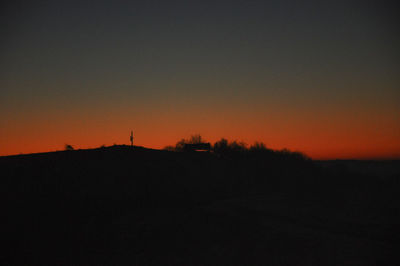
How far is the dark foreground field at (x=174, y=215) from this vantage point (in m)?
10.0

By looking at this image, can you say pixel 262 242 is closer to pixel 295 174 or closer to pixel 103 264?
pixel 103 264

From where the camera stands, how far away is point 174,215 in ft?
46.5

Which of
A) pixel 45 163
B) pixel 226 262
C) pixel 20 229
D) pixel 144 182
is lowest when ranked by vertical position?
pixel 226 262

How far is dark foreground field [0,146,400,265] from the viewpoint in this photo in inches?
395

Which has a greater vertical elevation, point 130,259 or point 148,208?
point 148,208

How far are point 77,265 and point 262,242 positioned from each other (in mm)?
5982

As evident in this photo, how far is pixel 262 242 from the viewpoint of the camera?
10945 mm

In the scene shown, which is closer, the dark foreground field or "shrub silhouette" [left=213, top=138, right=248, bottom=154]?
the dark foreground field

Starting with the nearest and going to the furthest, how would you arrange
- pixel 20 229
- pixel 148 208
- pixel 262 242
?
pixel 262 242 → pixel 20 229 → pixel 148 208

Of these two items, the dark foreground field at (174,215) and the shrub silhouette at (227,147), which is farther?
the shrub silhouette at (227,147)

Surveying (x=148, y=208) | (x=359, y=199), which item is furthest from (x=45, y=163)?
(x=359, y=199)

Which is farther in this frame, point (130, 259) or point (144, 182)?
point (144, 182)

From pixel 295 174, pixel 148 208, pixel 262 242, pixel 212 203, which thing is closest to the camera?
pixel 262 242

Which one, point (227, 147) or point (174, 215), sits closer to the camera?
point (174, 215)
